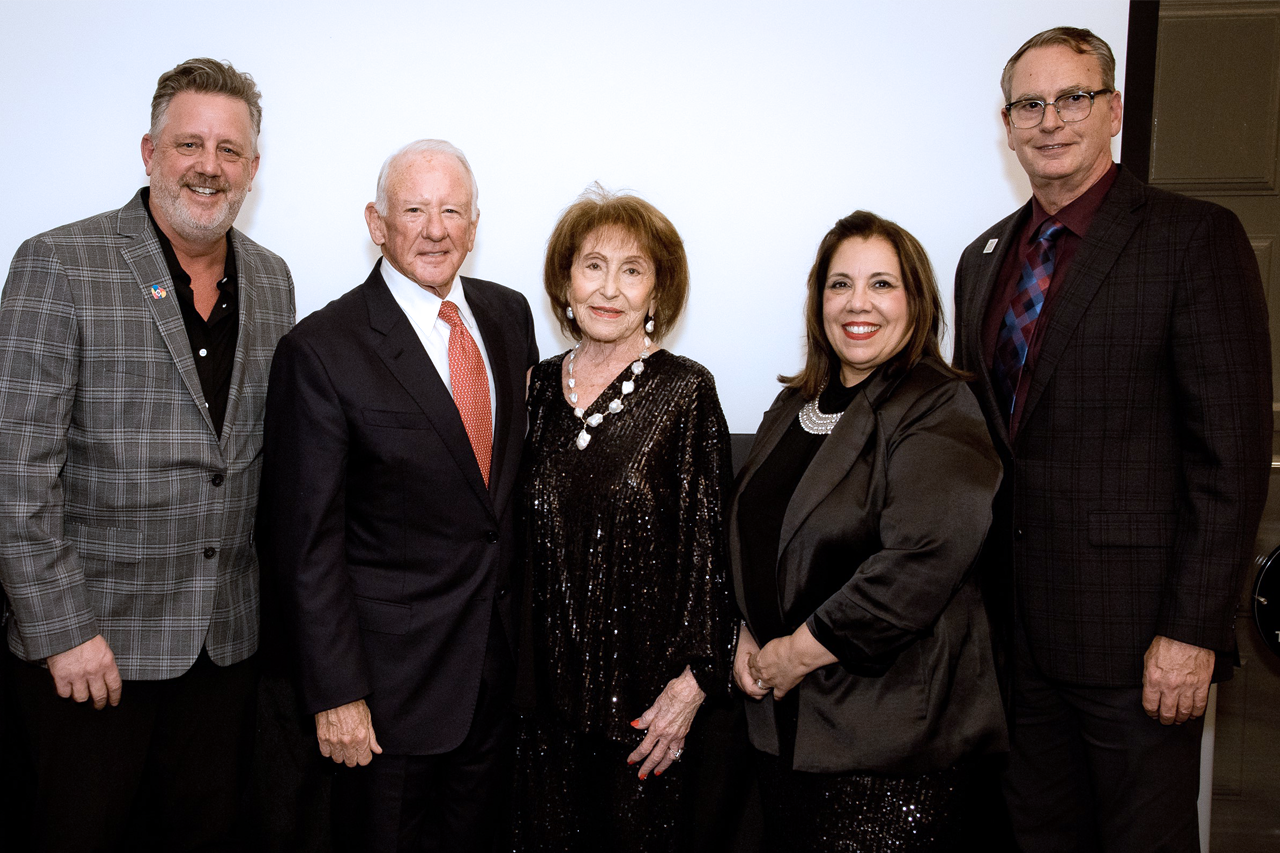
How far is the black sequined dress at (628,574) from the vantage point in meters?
1.80

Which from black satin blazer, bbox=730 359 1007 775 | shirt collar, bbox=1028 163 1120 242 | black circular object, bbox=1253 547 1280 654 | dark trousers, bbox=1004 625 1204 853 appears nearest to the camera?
black satin blazer, bbox=730 359 1007 775

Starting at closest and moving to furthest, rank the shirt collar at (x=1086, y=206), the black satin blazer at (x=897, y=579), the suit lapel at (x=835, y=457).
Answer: the black satin blazer at (x=897, y=579), the suit lapel at (x=835, y=457), the shirt collar at (x=1086, y=206)

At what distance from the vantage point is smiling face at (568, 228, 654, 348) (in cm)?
187

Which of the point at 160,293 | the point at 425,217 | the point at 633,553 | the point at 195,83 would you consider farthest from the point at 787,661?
the point at 195,83

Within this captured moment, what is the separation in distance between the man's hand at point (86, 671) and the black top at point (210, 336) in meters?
0.51

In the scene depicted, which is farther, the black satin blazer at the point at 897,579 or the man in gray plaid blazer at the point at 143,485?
the man in gray plaid blazer at the point at 143,485

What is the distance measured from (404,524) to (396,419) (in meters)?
0.22

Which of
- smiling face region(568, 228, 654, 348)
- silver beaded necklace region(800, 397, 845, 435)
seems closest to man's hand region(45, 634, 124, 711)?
smiling face region(568, 228, 654, 348)

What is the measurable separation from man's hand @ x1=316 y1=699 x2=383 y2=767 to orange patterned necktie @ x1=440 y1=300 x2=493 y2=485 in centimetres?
53

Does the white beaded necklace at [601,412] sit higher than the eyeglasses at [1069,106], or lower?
lower

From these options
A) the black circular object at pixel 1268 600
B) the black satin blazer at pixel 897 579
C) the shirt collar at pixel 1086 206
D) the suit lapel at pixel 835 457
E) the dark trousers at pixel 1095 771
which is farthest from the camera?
the black circular object at pixel 1268 600

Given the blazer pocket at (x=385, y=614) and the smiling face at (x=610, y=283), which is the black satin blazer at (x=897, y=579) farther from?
the blazer pocket at (x=385, y=614)

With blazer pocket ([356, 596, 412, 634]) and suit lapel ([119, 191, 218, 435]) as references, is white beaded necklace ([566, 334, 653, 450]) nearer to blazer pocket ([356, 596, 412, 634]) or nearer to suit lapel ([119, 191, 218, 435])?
blazer pocket ([356, 596, 412, 634])

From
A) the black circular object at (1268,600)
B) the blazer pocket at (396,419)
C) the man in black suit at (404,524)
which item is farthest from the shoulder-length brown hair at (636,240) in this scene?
the black circular object at (1268,600)
